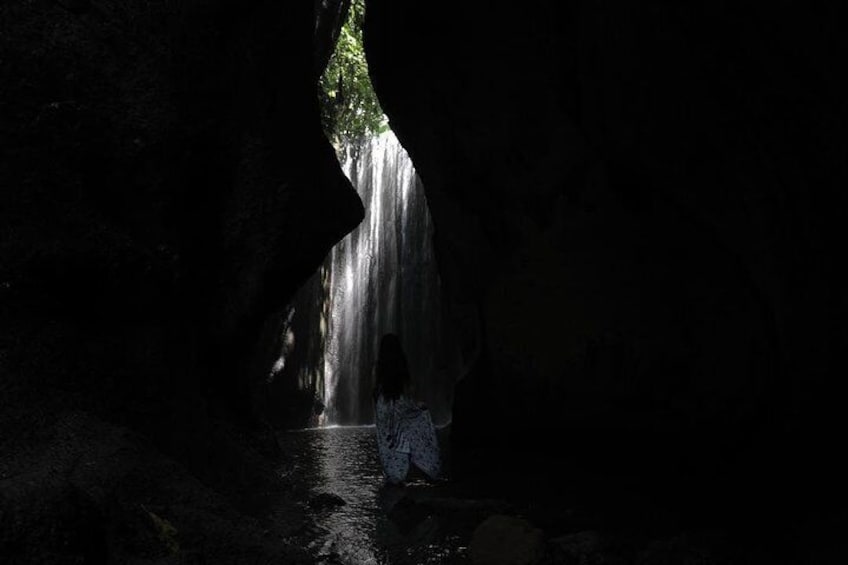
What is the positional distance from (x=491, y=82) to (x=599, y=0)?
2308 millimetres

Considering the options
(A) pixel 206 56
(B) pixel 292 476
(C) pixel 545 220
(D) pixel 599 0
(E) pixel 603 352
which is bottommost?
(B) pixel 292 476

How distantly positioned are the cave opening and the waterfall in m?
0.03

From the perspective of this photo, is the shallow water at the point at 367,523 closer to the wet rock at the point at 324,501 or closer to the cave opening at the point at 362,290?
the wet rock at the point at 324,501

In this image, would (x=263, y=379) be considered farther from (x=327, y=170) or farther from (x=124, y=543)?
(x=124, y=543)

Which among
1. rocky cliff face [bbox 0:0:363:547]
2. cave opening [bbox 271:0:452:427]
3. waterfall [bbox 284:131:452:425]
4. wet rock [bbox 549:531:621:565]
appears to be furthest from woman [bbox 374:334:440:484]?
waterfall [bbox 284:131:452:425]

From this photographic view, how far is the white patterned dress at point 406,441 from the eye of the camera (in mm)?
6609

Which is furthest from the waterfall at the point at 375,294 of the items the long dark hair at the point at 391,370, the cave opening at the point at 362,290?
the long dark hair at the point at 391,370

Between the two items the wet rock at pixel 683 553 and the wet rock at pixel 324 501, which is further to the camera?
the wet rock at pixel 324 501

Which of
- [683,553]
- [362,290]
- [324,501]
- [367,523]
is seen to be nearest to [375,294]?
[362,290]

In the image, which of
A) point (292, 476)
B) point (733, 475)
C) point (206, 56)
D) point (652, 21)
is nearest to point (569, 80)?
point (652, 21)

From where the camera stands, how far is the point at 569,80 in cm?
709

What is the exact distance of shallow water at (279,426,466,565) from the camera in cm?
432

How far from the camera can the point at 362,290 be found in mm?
21219

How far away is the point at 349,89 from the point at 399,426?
14122 mm
